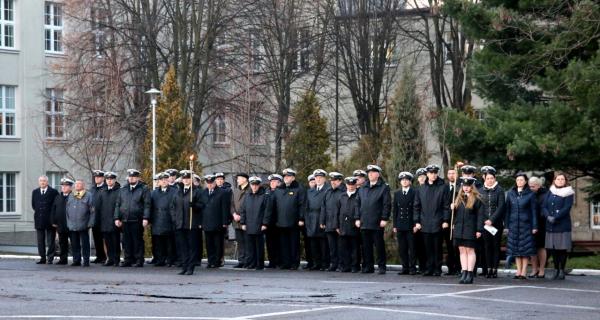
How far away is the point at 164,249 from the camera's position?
89.4ft

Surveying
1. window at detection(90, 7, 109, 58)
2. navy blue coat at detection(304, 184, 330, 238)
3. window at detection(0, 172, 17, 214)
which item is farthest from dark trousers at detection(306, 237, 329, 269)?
window at detection(0, 172, 17, 214)

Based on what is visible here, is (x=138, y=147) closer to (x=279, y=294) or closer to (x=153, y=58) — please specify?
(x=153, y=58)

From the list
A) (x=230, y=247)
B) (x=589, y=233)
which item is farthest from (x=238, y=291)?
(x=589, y=233)

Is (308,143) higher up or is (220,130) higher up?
(220,130)

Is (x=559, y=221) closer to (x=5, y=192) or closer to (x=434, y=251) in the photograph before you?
(x=434, y=251)

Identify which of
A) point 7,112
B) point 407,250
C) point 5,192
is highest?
point 7,112

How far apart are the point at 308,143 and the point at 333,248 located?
12217mm

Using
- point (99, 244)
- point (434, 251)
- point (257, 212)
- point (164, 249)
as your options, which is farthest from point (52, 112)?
point (434, 251)

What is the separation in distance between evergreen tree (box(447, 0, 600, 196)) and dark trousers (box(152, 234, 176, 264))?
6558 mm

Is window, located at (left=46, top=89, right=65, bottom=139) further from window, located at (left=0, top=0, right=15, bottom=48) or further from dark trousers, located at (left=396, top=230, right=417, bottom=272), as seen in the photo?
dark trousers, located at (left=396, top=230, right=417, bottom=272)

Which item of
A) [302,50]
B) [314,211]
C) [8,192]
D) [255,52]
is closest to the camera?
[314,211]

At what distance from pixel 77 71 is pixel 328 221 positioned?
20.7 meters

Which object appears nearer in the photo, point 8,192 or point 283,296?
point 283,296

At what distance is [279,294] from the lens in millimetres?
19172
